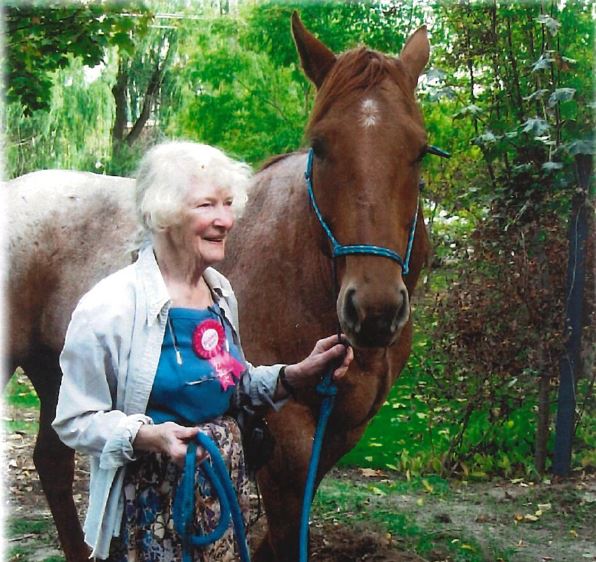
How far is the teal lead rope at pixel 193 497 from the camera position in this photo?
71.1 inches

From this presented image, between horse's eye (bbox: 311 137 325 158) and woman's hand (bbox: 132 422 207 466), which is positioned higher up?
horse's eye (bbox: 311 137 325 158)

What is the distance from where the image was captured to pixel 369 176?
2.45 m

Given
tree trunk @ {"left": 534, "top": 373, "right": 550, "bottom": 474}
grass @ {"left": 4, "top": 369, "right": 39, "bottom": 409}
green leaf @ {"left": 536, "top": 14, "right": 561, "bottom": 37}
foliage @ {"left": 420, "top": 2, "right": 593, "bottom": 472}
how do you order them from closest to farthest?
green leaf @ {"left": 536, "top": 14, "right": 561, "bottom": 37} → foliage @ {"left": 420, "top": 2, "right": 593, "bottom": 472} → tree trunk @ {"left": 534, "top": 373, "right": 550, "bottom": 474} → grass @ {"left": 4, "top": 369, "right": 39, "bottom": 409}

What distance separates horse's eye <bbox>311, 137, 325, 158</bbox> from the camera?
8.66 ft

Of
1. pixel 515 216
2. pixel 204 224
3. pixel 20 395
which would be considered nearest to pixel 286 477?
pixel 204 224

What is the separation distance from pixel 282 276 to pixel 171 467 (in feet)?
4.11

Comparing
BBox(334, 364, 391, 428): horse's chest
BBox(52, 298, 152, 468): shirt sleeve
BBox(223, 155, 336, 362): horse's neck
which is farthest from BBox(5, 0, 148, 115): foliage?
BBox(52, 298, 152, 468): shirt sleeve

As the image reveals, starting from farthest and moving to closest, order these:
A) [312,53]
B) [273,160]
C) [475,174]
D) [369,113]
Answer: [475,174] → [273,160] → [312,53] → [369,113]

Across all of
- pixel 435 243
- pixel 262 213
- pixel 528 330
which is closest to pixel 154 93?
pixel 435 243

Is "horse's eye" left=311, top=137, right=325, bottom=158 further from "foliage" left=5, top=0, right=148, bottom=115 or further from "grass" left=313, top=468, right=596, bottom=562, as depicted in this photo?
"grass" left=313, top=468, right=596, bottom=562

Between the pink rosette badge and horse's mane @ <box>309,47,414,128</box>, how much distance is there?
3.23ft

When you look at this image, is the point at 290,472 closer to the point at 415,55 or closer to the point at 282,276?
the point at 282,276

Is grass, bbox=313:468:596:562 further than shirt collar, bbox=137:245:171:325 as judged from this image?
Yes

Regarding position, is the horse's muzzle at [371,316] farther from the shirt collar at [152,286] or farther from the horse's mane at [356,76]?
the horse's mane at [356,76]
